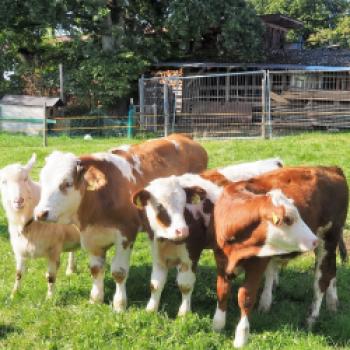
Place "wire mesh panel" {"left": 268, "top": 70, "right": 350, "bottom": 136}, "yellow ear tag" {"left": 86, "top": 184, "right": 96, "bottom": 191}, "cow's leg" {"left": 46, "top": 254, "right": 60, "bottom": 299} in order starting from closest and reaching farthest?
"yellow ear tag" {"left": 86, "top": 184, "right": 96, "bottom": 191}, "cow's leg" {"left": 46, "top": 254, "right": 60, "bottom": 299}, "wire mesh panel" {"left": 268, "top": 70, "right": 350, "bottom": 136}

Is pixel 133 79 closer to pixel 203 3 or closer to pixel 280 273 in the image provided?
pixel 203 3

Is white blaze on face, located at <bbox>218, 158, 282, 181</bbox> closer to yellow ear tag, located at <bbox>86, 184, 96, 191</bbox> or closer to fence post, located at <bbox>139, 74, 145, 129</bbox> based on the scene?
yellow ear tag, located at <bbox>86, 184, 96, 191</bbox>

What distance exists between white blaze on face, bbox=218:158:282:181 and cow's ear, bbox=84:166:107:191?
133cm

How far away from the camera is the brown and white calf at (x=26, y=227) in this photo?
5621 millimetres

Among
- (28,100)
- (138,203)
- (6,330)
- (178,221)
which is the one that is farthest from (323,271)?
(28,100)

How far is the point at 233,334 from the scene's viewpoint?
16.1 feet

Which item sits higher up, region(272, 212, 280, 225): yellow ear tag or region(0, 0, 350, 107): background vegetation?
region(0, 0, 350, 107): background vegetation

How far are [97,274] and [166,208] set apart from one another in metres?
1.20

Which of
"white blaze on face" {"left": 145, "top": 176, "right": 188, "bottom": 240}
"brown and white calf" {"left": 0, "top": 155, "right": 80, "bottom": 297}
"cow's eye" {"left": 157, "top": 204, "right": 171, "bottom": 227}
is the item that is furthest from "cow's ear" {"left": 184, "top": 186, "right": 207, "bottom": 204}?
"brown and white calf" {"left": 0, "top": 155, "right": 80, "bottom": 297}

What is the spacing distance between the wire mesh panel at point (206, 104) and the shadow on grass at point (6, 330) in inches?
763

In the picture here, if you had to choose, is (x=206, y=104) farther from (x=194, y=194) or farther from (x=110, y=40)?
(x=194, y=194)

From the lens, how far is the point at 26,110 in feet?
85.8

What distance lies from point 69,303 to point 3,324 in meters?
0.74

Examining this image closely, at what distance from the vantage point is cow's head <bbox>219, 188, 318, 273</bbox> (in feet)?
14.2
